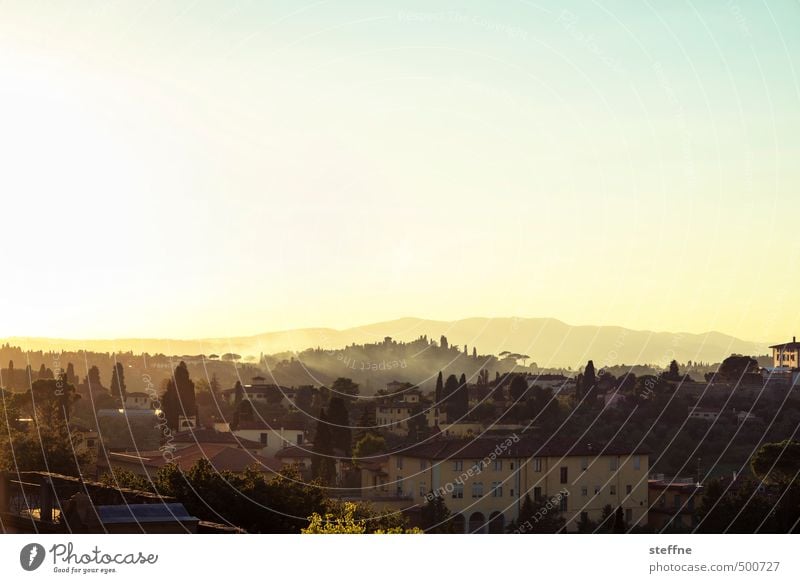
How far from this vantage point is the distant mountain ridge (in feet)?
109

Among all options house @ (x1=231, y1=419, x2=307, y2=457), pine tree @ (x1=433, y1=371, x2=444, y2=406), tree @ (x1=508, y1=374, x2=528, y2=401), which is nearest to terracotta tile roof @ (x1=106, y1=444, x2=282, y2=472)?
house @ (x1=231, y1=419, x2=307, y2=457)

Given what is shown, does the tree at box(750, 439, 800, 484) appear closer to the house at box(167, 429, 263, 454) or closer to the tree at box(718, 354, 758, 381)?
the tree at box(718, 354, 758, 381)

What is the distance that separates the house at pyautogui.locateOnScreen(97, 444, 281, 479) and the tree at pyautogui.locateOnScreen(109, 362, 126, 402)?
5.84 meters

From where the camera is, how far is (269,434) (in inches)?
1618

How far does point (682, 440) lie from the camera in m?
39.7

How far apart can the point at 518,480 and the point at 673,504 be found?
161 inches

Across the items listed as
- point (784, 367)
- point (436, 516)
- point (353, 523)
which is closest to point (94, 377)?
point (436, 516)

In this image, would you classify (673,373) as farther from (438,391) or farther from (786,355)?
(438,391)

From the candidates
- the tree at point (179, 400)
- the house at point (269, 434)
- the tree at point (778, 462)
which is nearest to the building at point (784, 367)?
the tree at point (778, 462)
